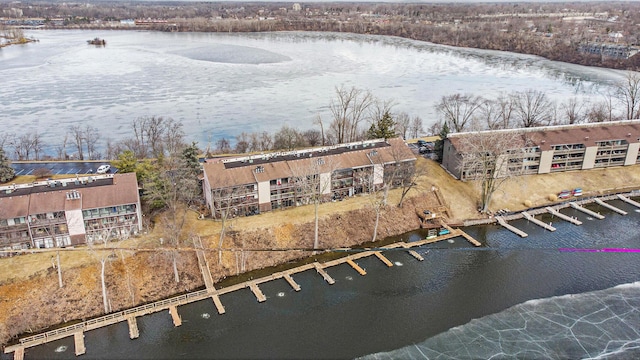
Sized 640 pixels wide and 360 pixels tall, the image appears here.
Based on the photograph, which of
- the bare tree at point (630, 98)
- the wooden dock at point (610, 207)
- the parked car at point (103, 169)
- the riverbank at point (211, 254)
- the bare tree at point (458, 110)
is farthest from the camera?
the bare tree at point (458, 110)

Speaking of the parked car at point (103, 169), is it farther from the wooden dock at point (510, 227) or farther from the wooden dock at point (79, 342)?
the wooden dock at point (510, 227)

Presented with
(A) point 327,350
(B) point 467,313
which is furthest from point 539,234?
(A) point 327,350

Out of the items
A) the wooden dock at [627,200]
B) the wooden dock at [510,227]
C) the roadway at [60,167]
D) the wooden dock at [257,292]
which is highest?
the roadway at [60,167]

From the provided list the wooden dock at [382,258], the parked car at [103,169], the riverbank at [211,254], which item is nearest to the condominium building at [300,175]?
the riverbank at [211,254]

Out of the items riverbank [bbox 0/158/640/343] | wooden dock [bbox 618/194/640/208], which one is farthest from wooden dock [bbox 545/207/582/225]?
wooden dock [bbox 618/194/640/208]

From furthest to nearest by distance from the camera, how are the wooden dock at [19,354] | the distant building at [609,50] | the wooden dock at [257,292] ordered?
1. the distant building at [609,50]
2. the wooden dock at [257,292]
3. the wooden dock at [19,354]

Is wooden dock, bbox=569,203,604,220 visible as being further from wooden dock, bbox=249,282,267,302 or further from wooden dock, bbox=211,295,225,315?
wooden dock, bbox=211,295,225,315

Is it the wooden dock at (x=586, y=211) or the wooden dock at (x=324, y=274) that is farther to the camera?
the wooden dock at (x=586, y=211)
